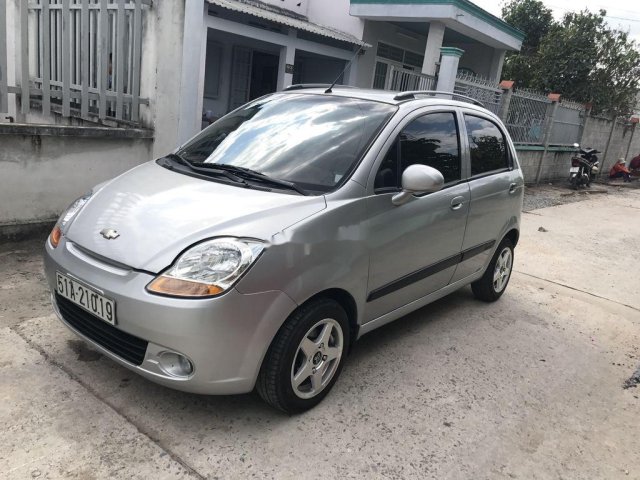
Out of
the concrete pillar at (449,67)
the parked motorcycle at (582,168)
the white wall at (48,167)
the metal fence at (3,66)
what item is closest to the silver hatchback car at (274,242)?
the white wall at (48,167)

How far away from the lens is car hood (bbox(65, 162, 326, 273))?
2.38 metres

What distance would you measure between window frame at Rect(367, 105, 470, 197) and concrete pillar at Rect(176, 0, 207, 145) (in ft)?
10.1

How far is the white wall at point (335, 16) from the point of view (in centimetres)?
1239

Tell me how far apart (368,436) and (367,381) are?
54 centimetres

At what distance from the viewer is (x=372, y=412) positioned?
2.83 meters

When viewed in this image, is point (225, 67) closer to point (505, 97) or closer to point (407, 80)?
point (407, 80)

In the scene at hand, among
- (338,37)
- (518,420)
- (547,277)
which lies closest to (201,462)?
(518,420)

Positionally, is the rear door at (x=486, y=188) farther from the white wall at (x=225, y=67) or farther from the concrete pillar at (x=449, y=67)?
the white wall at (x=225, y=67)

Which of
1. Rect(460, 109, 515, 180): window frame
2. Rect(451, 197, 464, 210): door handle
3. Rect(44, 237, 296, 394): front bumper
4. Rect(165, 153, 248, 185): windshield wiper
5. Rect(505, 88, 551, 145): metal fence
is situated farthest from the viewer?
Rect(505, 88, 551, 145): metal fence

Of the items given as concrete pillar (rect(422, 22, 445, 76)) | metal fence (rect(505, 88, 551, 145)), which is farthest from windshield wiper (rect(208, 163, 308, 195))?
concrete pillar (rect(422, 22, 445, 76))

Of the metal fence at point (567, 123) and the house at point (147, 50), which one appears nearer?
the house at point (147, 50)

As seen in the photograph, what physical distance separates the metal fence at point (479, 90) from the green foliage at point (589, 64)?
6.05 meters

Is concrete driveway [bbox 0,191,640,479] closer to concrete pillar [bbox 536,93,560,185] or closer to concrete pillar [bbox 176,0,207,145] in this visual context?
concrete pillar [bbox 176,0,207,145]

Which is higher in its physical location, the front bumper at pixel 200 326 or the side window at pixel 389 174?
the side window at pixel 389 174
